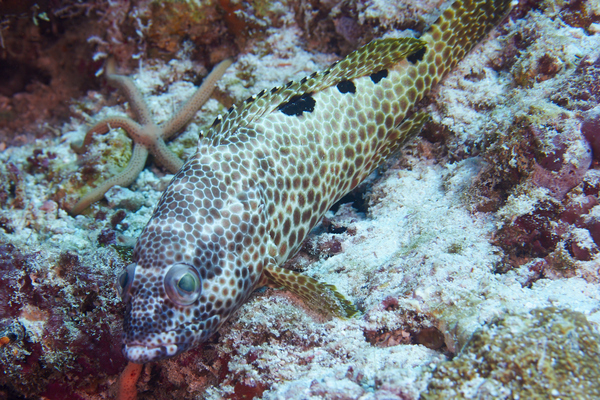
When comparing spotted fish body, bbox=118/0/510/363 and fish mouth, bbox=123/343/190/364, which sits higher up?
spotted fish body, bbox=118/0/510/363

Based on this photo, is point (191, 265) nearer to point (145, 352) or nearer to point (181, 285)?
point (181, 285)

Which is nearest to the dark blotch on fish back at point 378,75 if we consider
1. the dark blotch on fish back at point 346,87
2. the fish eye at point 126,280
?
the dark blotch on fish back at point 346,87

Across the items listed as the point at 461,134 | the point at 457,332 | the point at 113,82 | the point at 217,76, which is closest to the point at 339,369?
the point at 457,332

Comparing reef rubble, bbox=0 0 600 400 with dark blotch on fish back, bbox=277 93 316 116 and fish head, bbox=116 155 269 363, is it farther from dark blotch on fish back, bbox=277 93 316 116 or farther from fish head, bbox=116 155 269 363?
dark blotch on fish back, bbox=277 93 316 116

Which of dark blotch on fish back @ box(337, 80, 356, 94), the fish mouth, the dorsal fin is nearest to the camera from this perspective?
the fish mouth

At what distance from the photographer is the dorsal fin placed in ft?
11.8

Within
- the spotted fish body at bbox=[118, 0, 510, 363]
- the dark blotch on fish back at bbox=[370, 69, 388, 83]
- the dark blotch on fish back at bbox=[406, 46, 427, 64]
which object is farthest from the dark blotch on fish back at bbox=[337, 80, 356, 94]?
the dark blotch on fish back at bbox=[406, 46, 427, 64]

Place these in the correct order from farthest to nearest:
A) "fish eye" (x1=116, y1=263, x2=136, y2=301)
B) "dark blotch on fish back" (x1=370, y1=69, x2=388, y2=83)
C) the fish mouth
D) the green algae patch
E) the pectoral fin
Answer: "dark blotch on fish back" (x1=370, y1=69, x2=388, y2=83), the pectoral fin, "fish eye" (x1=116, y1=263, x2=136, y2=301), the fish mouth, the green algae patch

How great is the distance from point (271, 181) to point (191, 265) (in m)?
1.12

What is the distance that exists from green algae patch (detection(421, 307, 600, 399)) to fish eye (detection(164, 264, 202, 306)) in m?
1.74

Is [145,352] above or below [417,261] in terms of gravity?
above

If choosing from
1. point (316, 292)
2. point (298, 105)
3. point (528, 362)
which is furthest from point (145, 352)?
point (298, 105)

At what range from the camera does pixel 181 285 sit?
256cm

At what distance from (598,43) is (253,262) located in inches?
157
